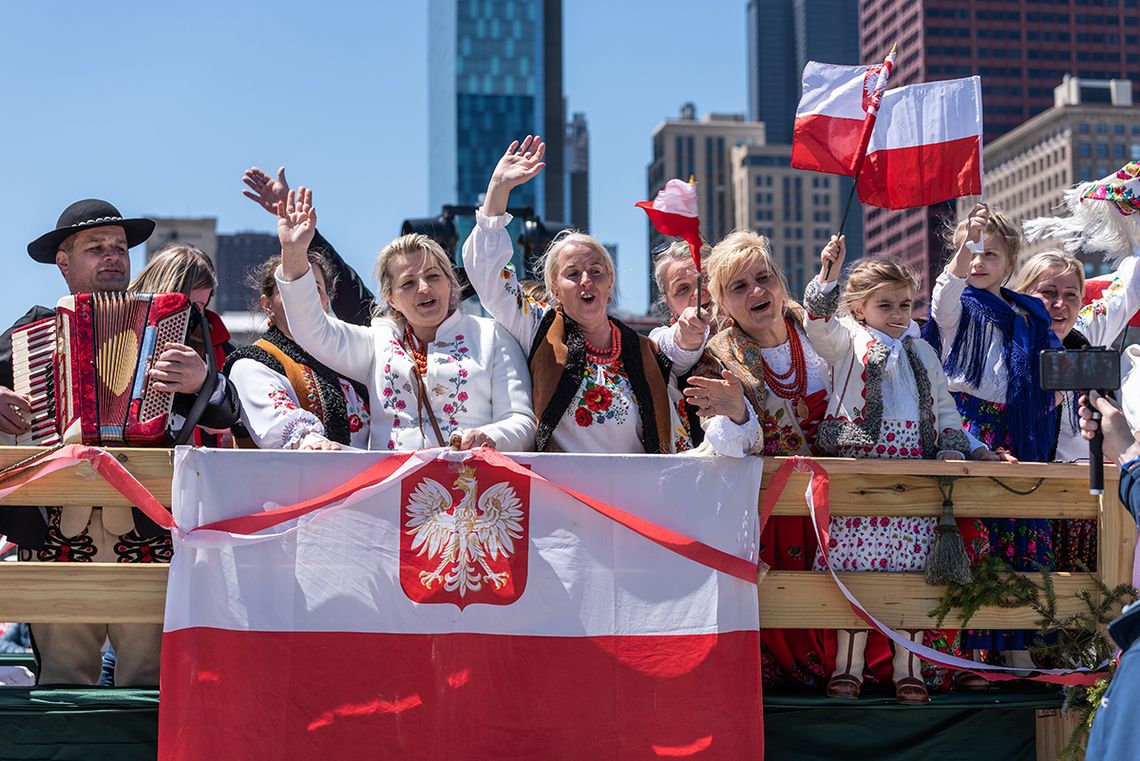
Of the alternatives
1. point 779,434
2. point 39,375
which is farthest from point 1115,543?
point 39,375

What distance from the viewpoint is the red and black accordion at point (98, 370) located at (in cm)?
442

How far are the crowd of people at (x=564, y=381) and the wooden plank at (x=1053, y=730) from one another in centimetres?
25

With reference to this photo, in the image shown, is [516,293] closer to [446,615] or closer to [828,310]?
[828,310]

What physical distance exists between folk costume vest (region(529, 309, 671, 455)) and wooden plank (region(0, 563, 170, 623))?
4.98 ft

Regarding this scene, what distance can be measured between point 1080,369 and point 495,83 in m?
117

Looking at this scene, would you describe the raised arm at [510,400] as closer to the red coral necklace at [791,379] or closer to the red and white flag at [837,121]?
the red coral necklace at [791,379]

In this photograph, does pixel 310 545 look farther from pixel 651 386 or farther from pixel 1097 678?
pixel 1097 678

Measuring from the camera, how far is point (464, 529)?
4.34 m

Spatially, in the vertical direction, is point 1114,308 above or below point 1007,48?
below

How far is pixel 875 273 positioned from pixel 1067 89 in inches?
5287

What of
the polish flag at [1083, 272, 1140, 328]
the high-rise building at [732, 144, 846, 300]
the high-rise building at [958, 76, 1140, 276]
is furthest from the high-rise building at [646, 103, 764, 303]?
the polish flag at [1083, 272, 1140, 328]

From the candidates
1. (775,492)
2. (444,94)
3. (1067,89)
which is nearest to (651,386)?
(775,492)

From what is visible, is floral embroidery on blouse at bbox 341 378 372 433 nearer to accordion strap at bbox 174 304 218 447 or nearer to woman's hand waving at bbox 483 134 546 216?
accordion strap at bbox 174 304 218 447

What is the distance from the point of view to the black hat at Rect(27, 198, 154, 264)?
5.03 m
